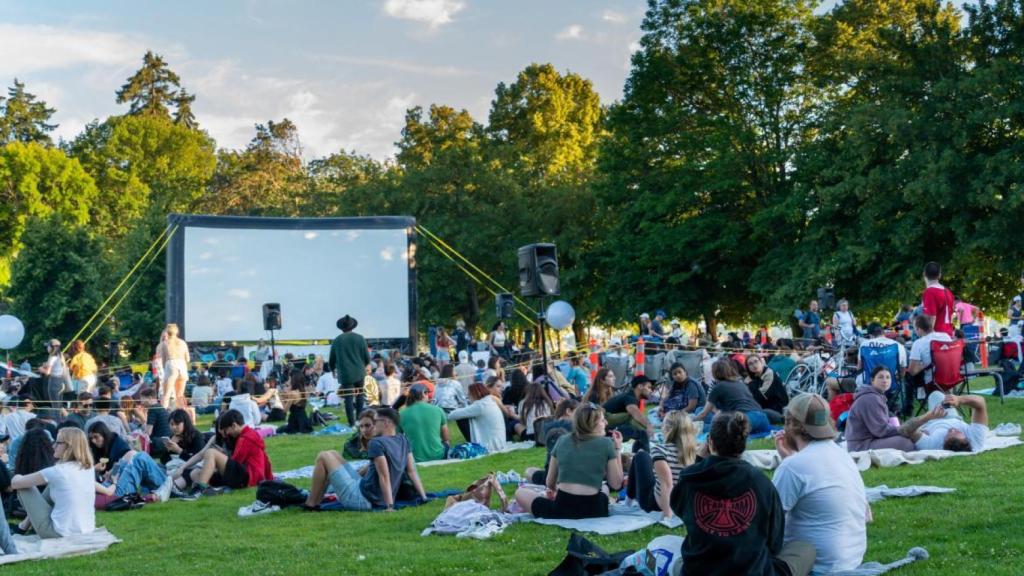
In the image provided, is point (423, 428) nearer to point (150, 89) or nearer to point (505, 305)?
point (505, 305)

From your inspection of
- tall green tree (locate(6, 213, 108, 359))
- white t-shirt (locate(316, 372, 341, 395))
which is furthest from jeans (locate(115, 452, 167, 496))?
tall green tree (locate(6, 213, 108, 359))

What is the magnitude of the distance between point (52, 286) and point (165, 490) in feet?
117

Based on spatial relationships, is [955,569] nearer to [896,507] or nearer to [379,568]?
[896,507]

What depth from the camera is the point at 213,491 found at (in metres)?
11.1

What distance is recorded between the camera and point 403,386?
19062 mm

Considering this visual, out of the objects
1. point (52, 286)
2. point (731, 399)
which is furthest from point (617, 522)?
point (52, 286)

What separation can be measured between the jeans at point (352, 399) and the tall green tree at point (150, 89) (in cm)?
5873

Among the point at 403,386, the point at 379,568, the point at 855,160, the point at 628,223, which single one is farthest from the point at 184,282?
the point at 379,568

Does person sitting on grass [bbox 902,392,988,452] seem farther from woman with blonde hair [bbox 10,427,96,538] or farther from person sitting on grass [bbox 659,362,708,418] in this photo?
woman with blonde hair [bbox 10,427,96,538]

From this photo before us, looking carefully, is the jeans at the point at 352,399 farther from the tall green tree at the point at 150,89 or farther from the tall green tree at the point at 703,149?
the tall green tree at the point at 150,89

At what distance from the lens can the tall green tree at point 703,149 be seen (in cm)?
3094

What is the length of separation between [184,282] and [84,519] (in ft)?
60.3

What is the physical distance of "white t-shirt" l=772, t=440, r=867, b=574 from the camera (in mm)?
5734

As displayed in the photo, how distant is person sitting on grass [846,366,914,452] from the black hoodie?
5272 millimetres
